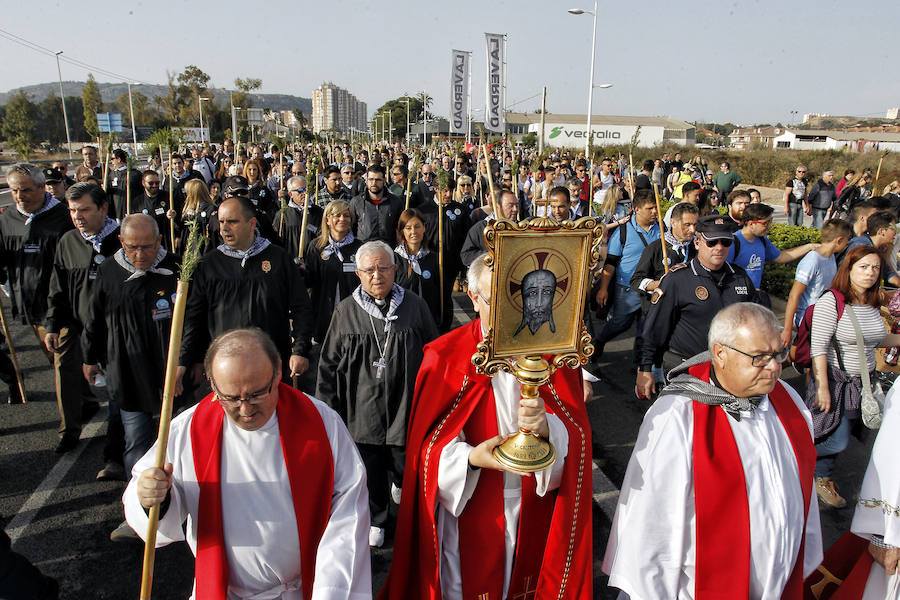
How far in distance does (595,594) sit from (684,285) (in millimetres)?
2137

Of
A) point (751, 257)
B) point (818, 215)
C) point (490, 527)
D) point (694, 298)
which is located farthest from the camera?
point (818, 215)

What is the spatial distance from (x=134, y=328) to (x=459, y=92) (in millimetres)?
15496

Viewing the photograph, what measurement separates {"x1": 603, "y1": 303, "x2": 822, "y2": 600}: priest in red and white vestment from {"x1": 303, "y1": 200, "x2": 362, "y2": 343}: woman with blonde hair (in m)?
3.48

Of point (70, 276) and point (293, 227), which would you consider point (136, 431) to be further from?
point (293, 227)

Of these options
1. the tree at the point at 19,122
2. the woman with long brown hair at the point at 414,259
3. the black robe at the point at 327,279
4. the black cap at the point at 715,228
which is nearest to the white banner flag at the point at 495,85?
the woman with long brown hair at the point at 414,259

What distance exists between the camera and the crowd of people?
226 centimetres

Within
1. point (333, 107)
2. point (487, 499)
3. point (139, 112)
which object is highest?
point (333, 107)

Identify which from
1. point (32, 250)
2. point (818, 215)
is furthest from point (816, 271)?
point (818, 215)

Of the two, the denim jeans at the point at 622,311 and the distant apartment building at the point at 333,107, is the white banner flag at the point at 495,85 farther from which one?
the distant apartment building at the point at 333,107

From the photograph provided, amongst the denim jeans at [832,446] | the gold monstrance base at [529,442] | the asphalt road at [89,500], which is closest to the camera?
the gold monstrance base at [529,442]

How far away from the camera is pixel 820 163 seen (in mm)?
32719

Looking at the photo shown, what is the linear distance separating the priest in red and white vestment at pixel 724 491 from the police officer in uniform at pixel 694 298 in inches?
66.2

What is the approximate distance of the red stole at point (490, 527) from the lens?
2531 mm

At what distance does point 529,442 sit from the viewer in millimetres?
2062
